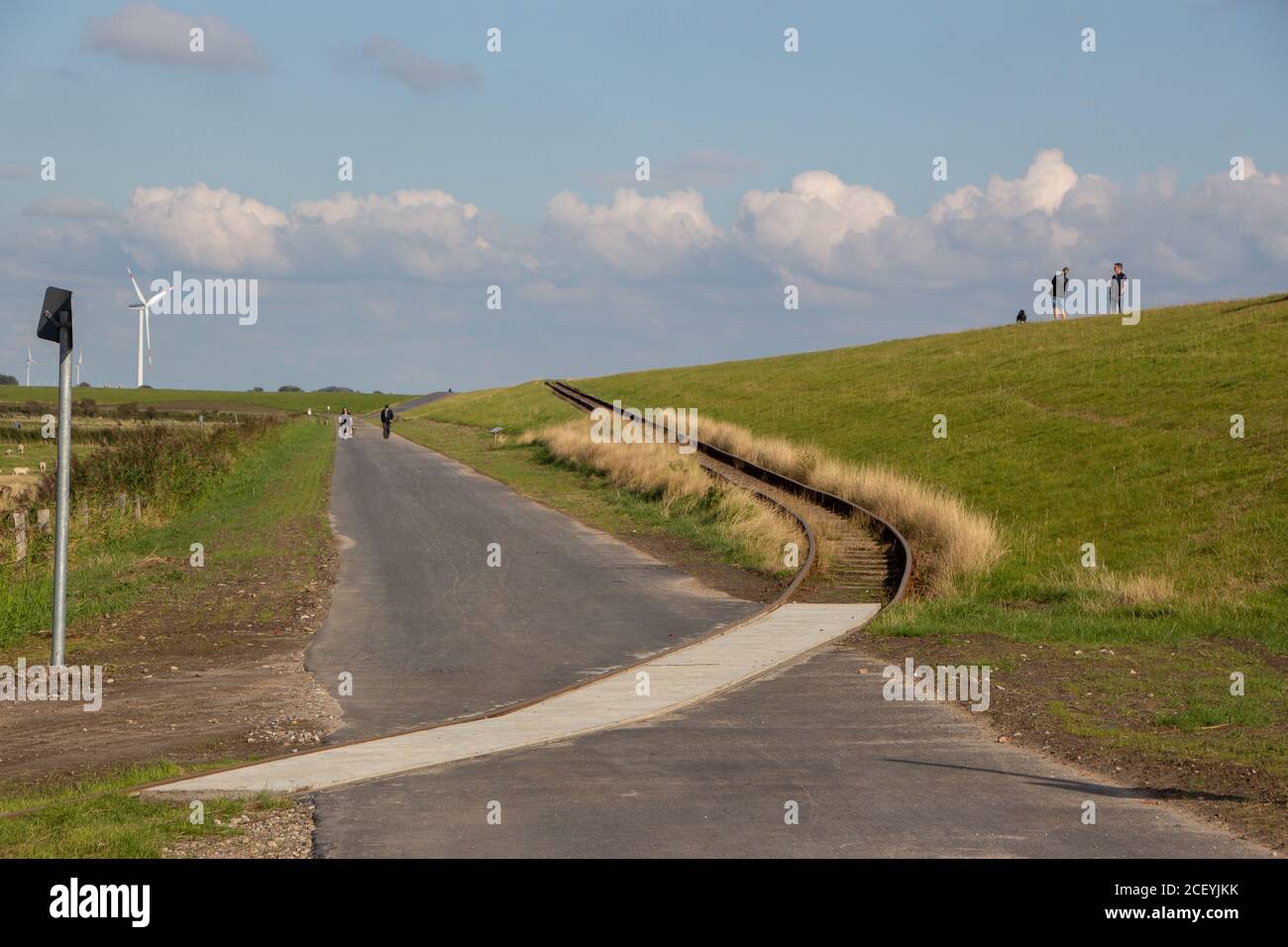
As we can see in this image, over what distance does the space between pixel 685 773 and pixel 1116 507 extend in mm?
18468

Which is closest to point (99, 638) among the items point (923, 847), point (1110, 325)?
point (923, 847)

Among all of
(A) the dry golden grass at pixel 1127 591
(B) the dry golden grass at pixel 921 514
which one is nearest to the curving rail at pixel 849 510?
(B) the dry golden grass at pixel 921 514

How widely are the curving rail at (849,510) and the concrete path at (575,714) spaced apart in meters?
2.08

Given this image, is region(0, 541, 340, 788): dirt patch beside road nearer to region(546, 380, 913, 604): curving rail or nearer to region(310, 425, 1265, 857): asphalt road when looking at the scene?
region(310, 425, 1265, 857): asphalt road

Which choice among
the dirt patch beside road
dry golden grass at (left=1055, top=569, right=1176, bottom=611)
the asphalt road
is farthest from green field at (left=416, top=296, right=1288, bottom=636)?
the dirt patch beside road

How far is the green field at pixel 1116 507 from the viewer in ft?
38.0

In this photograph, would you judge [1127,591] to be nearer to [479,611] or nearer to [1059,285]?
[479,611]

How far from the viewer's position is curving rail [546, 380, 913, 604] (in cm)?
1961

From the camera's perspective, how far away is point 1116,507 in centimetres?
2573
